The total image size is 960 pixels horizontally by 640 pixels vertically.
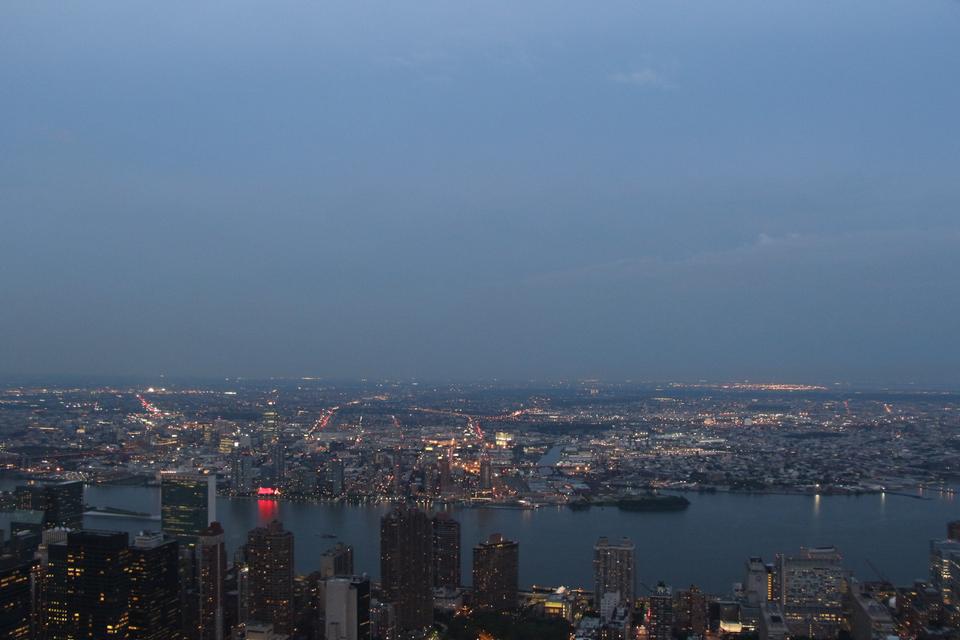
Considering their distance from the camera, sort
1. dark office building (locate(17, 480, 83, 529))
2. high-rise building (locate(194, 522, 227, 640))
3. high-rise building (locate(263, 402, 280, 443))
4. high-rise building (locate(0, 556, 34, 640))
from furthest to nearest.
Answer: high-rise building (locate(263, 402, 280, 443)), dark office building (locate(17, 480, 83, 529)), high-rise building (locate(194, 522, 227, 640)), high-rise building (locate(0, 556, 34, 640))

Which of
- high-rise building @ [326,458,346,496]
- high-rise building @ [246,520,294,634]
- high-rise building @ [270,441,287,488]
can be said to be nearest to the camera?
high-rise building @ [246,520,294,634]

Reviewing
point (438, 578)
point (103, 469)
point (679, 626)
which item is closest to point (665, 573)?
point (679, 626)

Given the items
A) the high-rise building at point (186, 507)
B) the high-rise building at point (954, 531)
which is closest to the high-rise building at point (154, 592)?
the high-rise building at point (186, 507)

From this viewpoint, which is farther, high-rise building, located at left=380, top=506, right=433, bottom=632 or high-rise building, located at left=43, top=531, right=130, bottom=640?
high-rise building, located at left=380, top=506, right=433, bottom=632

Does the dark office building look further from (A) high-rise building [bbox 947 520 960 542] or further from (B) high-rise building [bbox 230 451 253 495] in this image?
(A) high-rise building [bbox 947 520 960 542]

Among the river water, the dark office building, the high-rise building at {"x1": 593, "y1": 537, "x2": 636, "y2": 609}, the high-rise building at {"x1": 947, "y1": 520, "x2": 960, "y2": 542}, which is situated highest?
the dark office building

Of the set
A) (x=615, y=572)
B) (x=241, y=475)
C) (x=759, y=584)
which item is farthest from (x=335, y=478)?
(x=759, y=584)

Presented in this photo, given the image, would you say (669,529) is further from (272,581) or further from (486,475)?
(272,581)

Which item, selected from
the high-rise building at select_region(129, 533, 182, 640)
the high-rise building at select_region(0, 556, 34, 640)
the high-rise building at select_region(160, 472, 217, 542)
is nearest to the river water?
the high-rise building at select_region(160, 472, 217, 542)

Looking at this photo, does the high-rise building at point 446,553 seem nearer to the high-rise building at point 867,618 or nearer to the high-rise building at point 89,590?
the high-rise building at point 89,590
